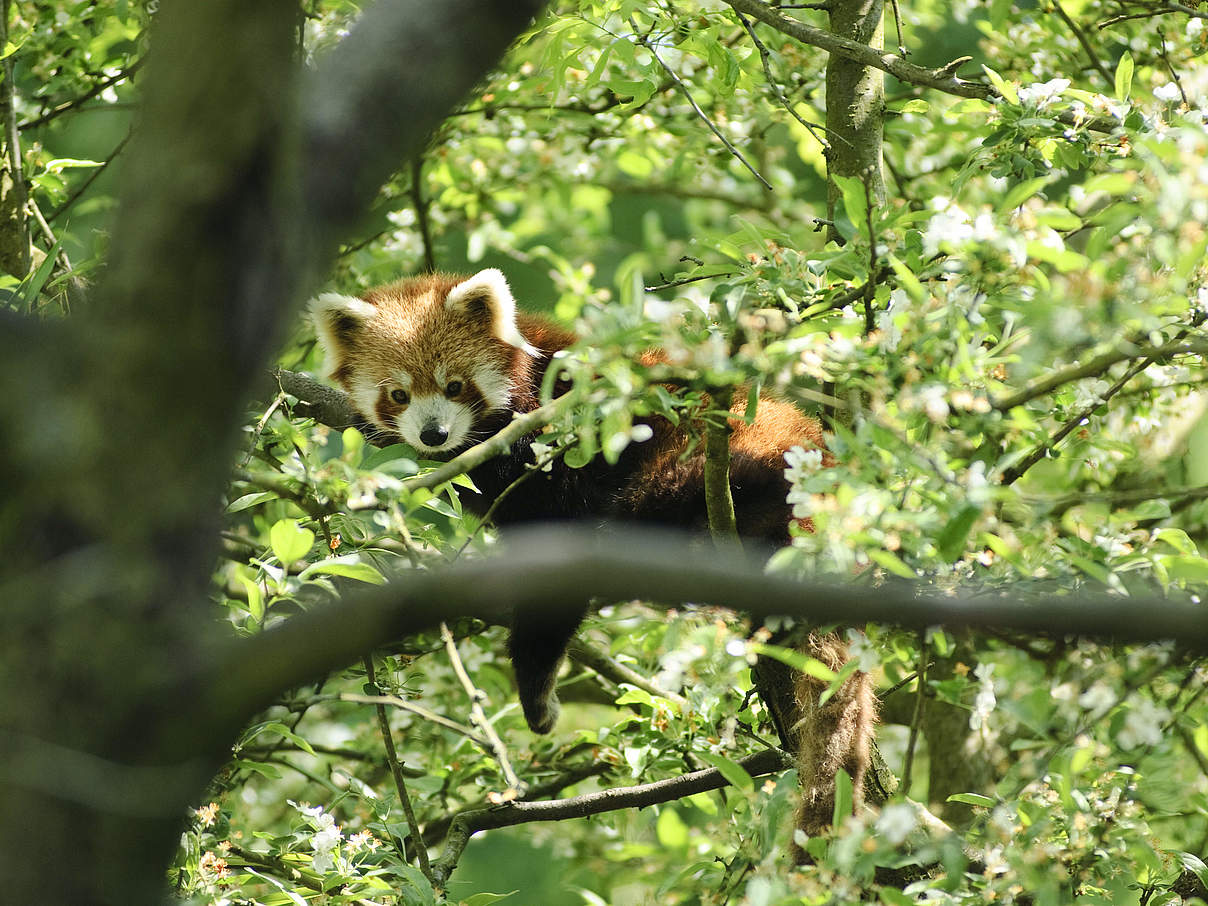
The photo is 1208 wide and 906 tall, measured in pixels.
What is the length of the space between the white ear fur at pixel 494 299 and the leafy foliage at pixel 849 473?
0.41m

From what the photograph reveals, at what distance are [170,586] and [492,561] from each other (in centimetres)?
39

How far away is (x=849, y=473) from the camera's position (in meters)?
1.89

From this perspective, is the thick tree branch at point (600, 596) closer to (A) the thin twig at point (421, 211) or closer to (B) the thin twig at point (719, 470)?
(B) the thin twig at point (719, 470)

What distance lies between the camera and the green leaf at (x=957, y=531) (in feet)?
5.41

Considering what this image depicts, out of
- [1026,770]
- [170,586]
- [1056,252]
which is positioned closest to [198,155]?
[170,586]

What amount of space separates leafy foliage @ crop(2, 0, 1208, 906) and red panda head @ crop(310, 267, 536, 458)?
1.29 ft

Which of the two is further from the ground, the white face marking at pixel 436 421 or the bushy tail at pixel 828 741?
the white face marking at pixel 436 421

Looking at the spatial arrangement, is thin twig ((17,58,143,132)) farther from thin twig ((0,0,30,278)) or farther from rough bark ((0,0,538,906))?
rough bark ((0,0,538,906))

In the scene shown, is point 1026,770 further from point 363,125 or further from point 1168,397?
point 1168,397

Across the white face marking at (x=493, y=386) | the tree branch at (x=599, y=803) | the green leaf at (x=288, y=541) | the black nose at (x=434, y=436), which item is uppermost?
the white face marking at (x=493, y=386)

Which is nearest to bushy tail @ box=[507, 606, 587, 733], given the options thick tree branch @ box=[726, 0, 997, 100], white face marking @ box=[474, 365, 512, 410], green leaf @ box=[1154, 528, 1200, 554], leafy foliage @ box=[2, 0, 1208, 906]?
leafy foliage @ box=[2, 0, 1208, 906]

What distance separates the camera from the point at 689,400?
7.26 ft

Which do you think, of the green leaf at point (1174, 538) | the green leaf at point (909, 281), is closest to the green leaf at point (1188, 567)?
the green leaf at point (1174, 538)

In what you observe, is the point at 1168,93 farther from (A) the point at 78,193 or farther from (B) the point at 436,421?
(A) the point at 78,193
